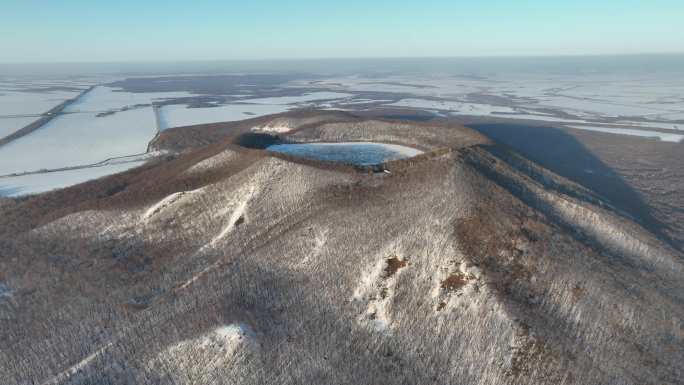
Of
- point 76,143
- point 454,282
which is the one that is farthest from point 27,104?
point 454,282

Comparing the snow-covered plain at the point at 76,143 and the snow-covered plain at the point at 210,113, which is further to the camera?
the snow-covered plain at the point at 210,113

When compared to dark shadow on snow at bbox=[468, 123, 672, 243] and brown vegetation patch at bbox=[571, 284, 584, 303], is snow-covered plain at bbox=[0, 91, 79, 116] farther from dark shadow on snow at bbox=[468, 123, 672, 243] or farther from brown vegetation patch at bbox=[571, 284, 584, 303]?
brown vegetation patch at bbox=[571, 284, 584, 303]

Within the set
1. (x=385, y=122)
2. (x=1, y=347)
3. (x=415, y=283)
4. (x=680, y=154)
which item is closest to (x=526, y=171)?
(x=385, y=122)

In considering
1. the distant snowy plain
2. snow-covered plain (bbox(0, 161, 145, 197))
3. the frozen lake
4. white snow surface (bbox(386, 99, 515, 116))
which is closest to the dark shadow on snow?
the frozen lake

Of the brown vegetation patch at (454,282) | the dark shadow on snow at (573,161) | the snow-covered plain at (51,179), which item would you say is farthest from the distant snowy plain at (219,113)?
the brown vegetation patch at (454,282)

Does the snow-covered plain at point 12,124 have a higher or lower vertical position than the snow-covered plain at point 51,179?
higher

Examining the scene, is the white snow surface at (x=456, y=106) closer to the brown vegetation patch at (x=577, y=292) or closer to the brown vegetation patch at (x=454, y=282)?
the brown vegetation patch at (x=577, y=292)

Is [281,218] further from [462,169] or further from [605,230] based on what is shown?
[605,230]

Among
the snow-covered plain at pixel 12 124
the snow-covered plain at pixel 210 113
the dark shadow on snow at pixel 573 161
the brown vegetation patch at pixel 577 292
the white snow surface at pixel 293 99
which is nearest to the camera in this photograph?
the brown vegetation patch at pixel 577 292
